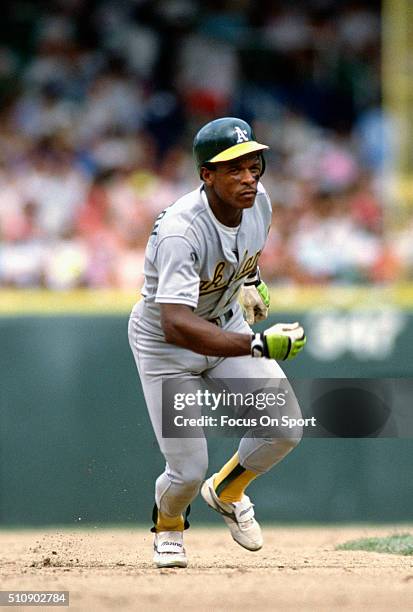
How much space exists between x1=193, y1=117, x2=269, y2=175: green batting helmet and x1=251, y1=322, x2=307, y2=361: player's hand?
80cm

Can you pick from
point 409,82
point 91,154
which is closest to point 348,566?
point 409,82

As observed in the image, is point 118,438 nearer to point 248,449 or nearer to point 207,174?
point 248,449

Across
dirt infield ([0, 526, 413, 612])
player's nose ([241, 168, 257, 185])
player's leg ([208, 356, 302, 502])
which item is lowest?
dirt infield ([0, 526, 413, 612])

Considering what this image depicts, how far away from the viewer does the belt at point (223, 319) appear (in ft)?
19.8

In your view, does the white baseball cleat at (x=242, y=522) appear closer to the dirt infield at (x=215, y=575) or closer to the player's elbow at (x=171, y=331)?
the dirt infield at (x=215, y=575)

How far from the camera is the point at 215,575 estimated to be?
582cm

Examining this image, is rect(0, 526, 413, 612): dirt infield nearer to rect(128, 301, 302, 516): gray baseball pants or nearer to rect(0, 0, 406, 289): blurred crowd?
rect(128, 301, 302, 516): gray baseball pants

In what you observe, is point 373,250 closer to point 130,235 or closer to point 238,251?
point 130,235

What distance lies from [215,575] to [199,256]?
149 centimetres

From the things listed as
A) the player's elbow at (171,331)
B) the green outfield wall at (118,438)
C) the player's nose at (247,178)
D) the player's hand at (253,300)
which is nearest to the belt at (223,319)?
the player's hand at (253,300)

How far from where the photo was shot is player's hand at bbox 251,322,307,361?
17.8ft

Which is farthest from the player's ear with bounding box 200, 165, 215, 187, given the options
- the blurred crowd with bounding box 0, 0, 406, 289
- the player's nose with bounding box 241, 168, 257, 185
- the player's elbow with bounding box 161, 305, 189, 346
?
the blurred crowd with bounding box 0, 0, 406, 289

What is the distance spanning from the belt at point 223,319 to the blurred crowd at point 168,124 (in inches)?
108

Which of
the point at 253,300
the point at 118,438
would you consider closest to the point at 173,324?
the point at 253,300
